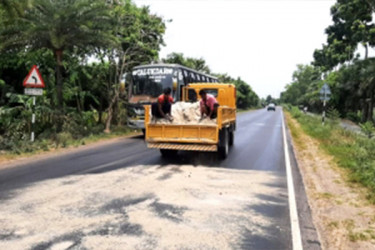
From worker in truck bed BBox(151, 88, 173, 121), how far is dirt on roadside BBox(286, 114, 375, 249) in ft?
13.5

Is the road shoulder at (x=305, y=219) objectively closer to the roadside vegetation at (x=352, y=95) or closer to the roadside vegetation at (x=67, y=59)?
the roadside vegetation at (x=352, y=95)

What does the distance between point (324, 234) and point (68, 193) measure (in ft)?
14.4

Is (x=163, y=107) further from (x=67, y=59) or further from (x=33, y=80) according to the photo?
(x=67, y=59)

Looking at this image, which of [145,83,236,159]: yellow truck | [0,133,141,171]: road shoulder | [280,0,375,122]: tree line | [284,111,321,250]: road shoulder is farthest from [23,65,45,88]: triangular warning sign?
[280,0,375,122]: tree line

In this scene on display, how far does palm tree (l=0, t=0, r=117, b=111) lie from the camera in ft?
42.0

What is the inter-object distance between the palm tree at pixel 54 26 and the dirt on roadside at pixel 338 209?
9876 millimetres

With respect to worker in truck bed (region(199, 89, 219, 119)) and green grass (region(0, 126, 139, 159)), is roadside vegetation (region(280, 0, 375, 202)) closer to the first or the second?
worker in truck bed (region(199, 89, 219, 119))

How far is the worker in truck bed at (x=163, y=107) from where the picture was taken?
381 inches

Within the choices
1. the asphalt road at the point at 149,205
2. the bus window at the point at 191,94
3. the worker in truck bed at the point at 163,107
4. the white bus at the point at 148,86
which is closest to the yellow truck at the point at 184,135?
the worker in truck bed at the point at 163,107

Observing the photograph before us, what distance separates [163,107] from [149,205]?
462 centimetres

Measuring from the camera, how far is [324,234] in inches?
189

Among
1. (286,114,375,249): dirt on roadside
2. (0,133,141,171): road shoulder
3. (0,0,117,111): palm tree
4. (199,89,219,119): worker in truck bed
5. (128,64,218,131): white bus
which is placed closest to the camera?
(286,114,375,249): dirt on roadside

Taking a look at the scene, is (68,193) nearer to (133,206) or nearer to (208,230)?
(133,206)

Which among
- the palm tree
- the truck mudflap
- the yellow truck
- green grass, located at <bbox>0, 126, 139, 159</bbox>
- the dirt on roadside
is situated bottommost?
the dirt on roadside
